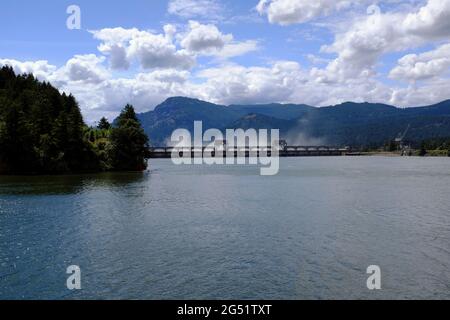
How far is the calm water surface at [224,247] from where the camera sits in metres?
33.1

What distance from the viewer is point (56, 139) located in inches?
5974

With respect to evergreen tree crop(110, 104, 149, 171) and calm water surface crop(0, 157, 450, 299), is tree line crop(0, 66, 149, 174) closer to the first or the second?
evergreen tree crop(110, 104, 149, 171)

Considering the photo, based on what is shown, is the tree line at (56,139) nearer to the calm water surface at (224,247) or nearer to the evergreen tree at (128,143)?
the evergreen tree at (128,143)

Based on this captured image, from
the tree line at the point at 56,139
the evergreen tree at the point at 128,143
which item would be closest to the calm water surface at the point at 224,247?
the tree line at the point at 56,139

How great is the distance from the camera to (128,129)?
169 m

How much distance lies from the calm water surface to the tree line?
6900 centimetres

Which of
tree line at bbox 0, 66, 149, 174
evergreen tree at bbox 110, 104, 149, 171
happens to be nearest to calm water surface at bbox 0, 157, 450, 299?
tree line at bbox 0, 66, 149, 174

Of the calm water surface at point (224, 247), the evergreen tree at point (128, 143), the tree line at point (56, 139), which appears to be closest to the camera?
the calm water surface at point (224, 247)

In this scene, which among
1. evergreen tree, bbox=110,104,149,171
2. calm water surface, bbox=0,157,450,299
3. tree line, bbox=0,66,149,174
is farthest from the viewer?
evergreen tree, bbox=110,104,149,171

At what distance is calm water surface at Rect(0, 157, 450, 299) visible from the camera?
109 ft

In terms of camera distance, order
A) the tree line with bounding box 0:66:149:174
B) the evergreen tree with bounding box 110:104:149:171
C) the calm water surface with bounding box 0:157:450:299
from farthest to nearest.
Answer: the evergreen tree with bounding box 110:104:149:171 < the tree line with bounding box 0:66:149:174 < the calm water surface with bounding box 0:157:450:299

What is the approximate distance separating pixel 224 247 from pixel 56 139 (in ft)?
400

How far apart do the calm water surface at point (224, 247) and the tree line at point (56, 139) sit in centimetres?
6900
